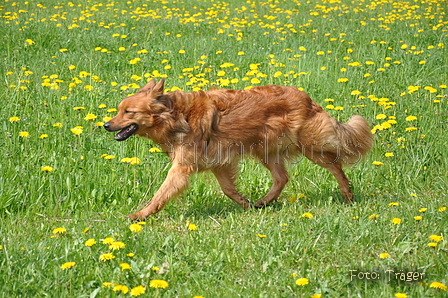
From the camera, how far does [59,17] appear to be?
10562mm

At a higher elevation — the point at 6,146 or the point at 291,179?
the point at 6,146

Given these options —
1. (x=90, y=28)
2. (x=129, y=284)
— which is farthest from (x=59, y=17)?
(x=129, y=284)

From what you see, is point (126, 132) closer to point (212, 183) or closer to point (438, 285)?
point (212, 183)

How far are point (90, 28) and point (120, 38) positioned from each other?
1.01 metres

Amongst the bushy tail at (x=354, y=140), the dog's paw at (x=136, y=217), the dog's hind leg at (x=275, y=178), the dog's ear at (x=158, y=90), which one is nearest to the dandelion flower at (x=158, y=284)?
the dog's paw at (x=136, y=217)

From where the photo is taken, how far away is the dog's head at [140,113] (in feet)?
15.2

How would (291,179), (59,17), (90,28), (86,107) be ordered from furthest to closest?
(59,17)
(90,28)
(86,107)
(291,179)

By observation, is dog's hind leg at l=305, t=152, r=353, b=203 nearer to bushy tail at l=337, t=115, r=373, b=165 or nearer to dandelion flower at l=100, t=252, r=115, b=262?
bushy tail at l=337, t=115, r=373, b=165

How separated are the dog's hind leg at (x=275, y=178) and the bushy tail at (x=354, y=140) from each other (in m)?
0.56

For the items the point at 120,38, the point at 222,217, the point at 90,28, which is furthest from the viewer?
the point at 90,28

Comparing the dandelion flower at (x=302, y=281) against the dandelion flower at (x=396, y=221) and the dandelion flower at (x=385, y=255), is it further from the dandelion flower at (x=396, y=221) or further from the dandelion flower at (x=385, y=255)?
the dandelion flower at (x=396, y=221)

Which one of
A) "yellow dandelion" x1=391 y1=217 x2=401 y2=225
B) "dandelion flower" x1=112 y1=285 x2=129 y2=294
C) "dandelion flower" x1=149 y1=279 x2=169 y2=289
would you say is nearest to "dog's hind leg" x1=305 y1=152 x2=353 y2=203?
"yellow dandelion" x1=391 y1=217 x2=401 y2=225

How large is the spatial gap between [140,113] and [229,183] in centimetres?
107

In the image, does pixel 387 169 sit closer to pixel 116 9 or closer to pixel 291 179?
pixel 291 179
